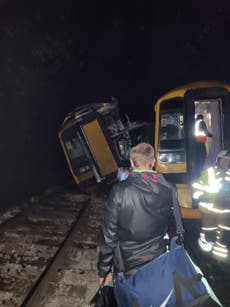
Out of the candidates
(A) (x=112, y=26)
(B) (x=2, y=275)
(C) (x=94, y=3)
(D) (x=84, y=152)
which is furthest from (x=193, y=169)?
(A) (x=112, y=26)

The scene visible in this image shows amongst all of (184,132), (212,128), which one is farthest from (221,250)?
(212,128)

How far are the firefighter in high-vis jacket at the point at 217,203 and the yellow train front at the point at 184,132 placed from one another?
2227mm

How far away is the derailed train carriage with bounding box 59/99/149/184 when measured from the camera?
1102 cm

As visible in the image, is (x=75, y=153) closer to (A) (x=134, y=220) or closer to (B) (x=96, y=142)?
(B) (x=96, y=142)

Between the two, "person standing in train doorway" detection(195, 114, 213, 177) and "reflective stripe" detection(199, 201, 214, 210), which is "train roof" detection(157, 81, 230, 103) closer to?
"person standing in train doorway" detection(195, 114, 213, 177)

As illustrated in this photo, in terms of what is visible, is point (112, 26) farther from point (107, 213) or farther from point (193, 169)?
point (107, 213)

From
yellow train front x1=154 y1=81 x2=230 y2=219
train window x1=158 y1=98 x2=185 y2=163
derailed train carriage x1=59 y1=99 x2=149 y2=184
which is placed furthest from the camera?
derailed train carriage x1=59 y1=99 x2=149 y2=184

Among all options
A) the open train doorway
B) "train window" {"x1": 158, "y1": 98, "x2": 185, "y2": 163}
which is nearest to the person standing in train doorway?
"train window" {"x1": 158, "y1": 98, "x2": 185, "y2": 163}

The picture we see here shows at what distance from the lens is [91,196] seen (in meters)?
12.0

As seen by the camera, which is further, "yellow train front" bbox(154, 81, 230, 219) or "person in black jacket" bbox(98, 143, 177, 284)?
"yellow train front" bbox(154, 81, 230, 219)

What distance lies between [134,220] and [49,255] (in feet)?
13.0

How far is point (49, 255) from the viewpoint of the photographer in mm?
6074

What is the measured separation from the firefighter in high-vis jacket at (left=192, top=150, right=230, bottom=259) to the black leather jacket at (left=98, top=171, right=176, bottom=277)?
193 centimetres

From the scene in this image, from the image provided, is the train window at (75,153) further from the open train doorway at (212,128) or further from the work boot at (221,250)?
the work boot at (221,250)
